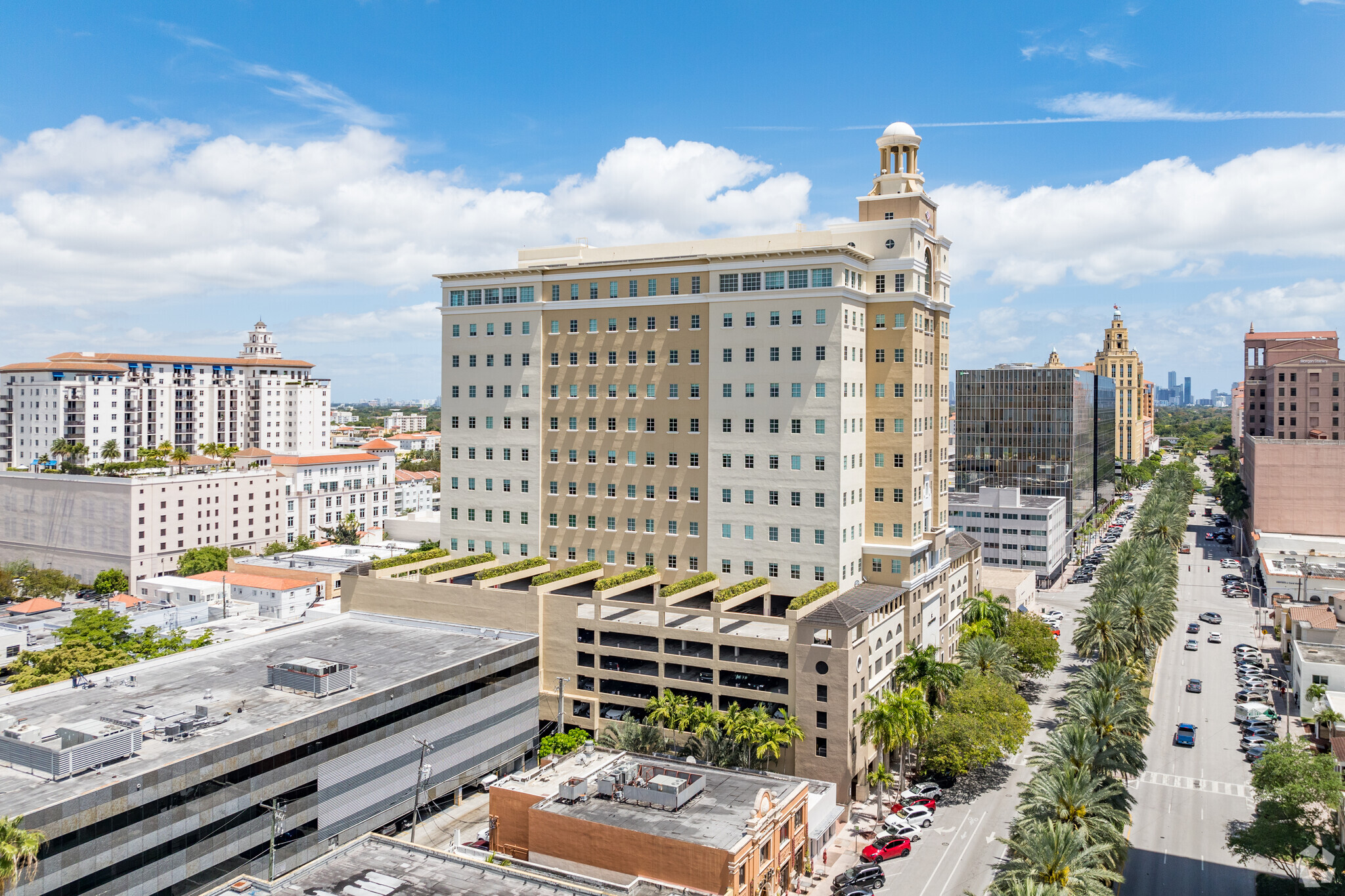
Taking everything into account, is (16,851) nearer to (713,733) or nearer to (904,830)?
(713,733)

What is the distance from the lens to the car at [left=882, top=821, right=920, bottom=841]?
6738 cm

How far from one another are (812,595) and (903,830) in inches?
770

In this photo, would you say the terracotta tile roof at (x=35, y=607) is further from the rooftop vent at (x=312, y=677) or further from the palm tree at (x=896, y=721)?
the palm tree at (x=896, y=721)

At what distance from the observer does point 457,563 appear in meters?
94.6

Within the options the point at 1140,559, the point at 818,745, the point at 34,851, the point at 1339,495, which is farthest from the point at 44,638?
the point at 1339,495

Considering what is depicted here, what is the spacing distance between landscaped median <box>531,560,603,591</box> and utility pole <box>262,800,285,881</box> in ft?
106

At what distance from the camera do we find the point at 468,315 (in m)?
101

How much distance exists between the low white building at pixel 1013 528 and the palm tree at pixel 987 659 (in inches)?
2676

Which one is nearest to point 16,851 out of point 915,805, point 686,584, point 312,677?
point 312,677

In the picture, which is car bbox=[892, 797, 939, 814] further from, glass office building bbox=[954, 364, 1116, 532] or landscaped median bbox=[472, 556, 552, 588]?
glass office building bbox=[954, 364, 1116, 532]

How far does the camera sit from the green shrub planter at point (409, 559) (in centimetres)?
9444

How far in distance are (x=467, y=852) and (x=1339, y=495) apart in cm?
17227

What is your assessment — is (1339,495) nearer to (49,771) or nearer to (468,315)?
→ (468,315)

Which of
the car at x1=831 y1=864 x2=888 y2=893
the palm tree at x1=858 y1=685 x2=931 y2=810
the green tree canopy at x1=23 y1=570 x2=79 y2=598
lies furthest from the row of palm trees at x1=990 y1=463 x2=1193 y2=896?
the green tree canopy at x1=23 y1=570 x2=79 y2=598
